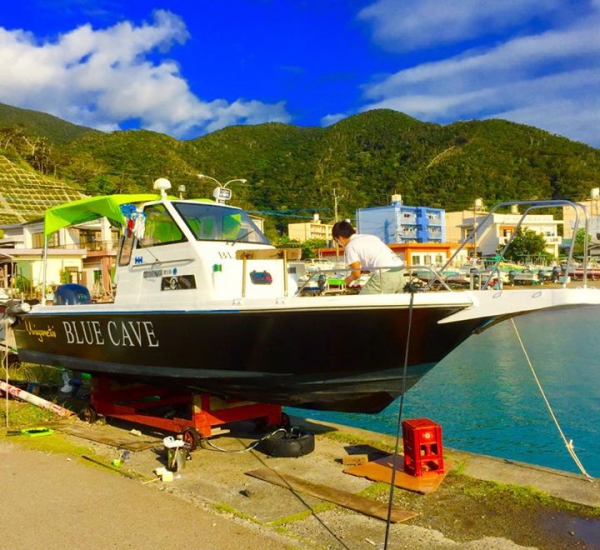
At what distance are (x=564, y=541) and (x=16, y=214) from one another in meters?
53.5

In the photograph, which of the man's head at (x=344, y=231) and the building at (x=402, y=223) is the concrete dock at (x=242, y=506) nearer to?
the man's head at (x=344, y=231)

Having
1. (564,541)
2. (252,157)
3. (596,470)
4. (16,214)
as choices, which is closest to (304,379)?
(564,541)

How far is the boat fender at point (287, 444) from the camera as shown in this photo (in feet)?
21.4

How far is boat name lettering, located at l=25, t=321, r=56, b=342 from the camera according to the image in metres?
8.69

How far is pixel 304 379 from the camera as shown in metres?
6.19

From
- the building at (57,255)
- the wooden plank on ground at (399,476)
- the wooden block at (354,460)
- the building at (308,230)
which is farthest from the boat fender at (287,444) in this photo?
the building at (308,230)

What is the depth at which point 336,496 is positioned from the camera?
5.20 m

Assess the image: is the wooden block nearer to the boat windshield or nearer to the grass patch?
the boat windshield

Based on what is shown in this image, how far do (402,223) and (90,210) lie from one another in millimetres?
74609

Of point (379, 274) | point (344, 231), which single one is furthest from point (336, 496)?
point (344, 231)

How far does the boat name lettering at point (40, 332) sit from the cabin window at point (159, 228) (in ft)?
7.39

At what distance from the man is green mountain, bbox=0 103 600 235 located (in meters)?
81.2

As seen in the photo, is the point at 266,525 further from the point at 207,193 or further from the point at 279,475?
the point at 207,193

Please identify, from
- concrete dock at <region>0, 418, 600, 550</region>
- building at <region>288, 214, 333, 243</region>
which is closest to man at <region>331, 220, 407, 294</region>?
concrete dock at <region>0, 418, 600, 550</region>
